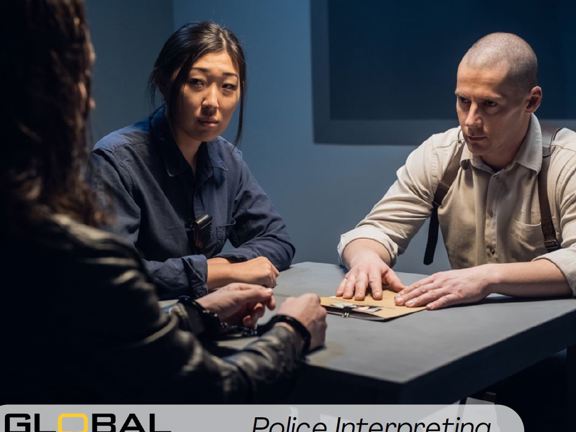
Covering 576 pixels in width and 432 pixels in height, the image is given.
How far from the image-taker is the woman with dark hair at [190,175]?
2609 millimetres

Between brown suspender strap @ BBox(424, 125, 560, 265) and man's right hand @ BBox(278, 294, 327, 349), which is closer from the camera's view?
man's right hand @ BBox(278, 294, 327, 349)

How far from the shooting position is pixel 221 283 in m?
2.53

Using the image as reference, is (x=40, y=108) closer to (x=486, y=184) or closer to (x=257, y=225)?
(x=257, y=225)

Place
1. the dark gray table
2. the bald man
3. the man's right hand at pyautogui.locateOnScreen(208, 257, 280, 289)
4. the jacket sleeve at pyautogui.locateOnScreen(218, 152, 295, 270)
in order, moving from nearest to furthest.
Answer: the dark gray table, the man's right hand at pyautogui.locateOnScreen(208, 257, 280, 289), the bald man, the jacket sleeve at pyautogui.locateOnScreen(218, 152, 295, 270)

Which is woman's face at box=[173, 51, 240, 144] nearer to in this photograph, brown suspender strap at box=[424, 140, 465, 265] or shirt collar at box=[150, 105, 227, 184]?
shirt collar at box=[150, 105, 227, 184]

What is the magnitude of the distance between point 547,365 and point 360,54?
218 centimetres

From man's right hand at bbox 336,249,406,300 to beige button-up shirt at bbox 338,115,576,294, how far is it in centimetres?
30

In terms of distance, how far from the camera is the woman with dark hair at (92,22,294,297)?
261cm

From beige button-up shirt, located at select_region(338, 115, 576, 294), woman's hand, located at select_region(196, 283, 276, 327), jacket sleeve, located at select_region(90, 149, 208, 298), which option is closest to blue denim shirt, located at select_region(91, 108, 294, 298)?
jacket sleeve, located at select_region(90, 149, 208, 298)

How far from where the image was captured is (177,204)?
109 inches

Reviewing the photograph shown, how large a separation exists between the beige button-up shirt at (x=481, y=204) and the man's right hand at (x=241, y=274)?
37cm

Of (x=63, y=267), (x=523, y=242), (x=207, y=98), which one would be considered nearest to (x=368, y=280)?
(x=523, y=242)

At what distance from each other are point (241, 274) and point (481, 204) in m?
0.82

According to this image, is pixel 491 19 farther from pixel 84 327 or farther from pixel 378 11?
pixel 84 327
